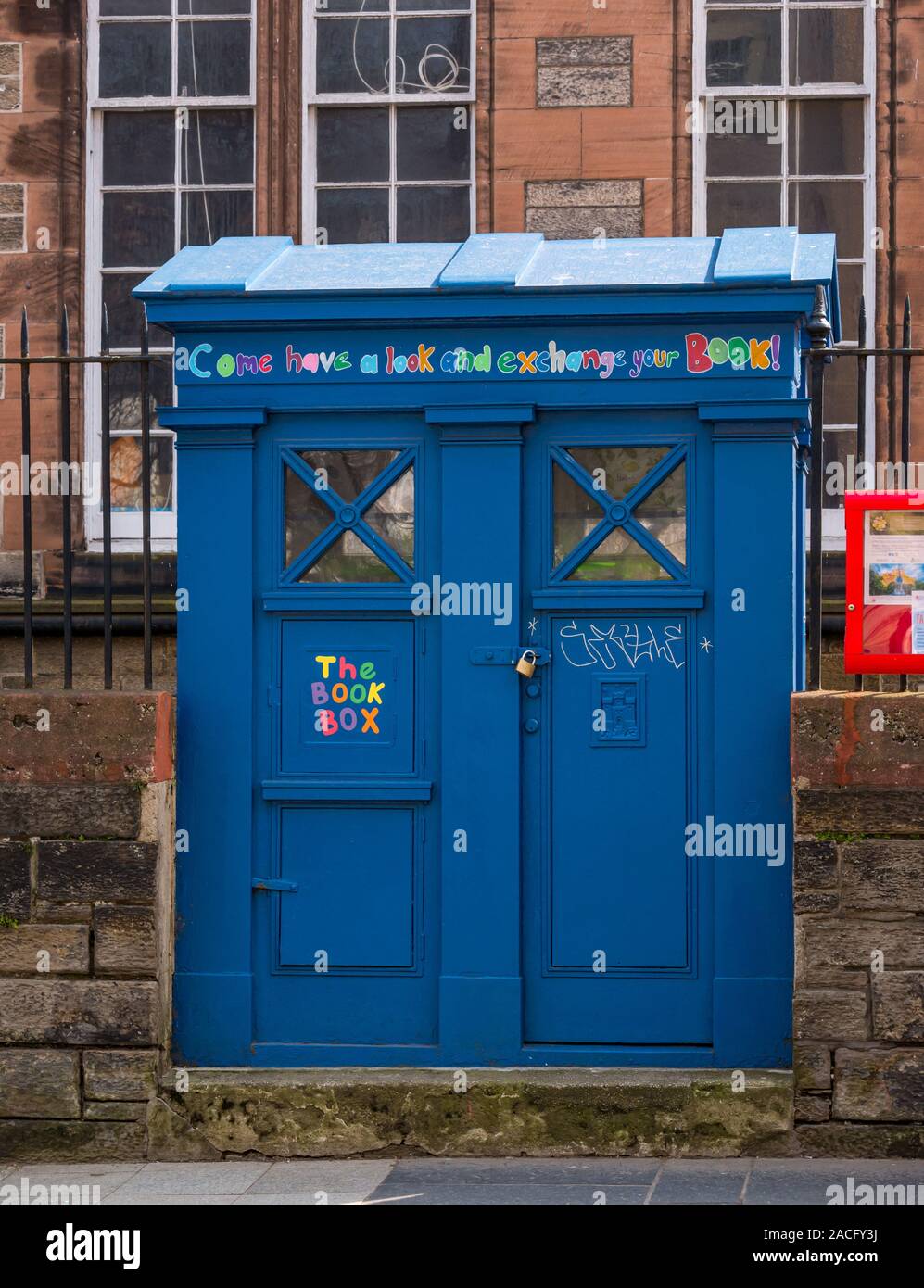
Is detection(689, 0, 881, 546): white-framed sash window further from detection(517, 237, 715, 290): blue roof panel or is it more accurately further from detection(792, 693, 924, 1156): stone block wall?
detection(792, 693, 924, 1156): stone block wall

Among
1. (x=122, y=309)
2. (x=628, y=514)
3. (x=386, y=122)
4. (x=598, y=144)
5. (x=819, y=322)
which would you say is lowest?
(x=628, y=514)

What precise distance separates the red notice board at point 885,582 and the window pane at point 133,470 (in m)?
4.85

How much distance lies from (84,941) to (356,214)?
5.08m

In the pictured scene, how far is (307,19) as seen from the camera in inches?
371

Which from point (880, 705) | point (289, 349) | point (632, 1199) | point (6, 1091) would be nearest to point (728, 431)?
point (880, 705)

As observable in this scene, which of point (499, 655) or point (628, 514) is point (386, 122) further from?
point (499, 655)

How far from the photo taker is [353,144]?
31.1ft

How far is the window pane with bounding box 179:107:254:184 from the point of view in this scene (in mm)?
9500

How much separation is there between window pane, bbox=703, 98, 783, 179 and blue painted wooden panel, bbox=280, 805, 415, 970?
4.93 metres

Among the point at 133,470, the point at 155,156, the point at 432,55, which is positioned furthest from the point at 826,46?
the point at 133,470

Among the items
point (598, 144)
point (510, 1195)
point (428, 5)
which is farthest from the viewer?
point (428, 5)

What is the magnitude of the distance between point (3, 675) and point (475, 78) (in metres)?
4.07

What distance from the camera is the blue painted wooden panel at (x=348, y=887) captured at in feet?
19.1

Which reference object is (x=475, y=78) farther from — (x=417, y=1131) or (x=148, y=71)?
(x=417, y=1131)
